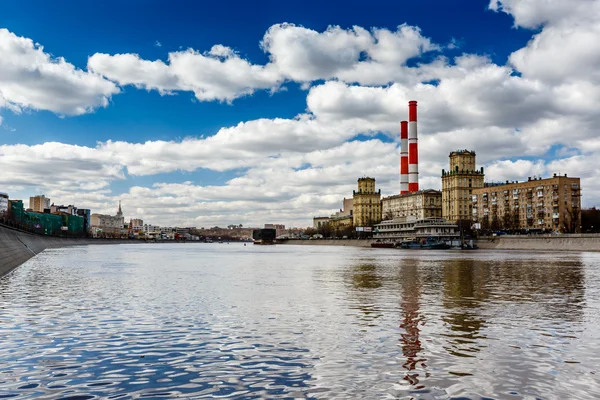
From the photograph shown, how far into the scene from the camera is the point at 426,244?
17675 cm

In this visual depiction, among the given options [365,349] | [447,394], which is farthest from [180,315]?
[447,394]

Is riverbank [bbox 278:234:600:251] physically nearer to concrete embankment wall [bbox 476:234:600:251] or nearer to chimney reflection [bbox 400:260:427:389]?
concrete embankment wall [bbox 476:234:600:251]

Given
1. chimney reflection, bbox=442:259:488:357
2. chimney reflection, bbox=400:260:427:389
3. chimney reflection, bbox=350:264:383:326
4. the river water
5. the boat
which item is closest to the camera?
the river water

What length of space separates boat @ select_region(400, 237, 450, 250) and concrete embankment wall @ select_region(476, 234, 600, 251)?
12313mm

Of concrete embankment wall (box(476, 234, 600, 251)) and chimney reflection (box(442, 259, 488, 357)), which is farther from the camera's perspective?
concrete embankment wall (box(476, 234, 600, 251))

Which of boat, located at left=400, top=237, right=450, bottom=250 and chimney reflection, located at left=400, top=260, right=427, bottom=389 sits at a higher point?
chimney reflection, located at left=400, top=260, right=427, bottom=389

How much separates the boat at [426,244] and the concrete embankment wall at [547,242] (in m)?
12.3

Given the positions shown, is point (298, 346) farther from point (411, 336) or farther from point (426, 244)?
point (426, 244)

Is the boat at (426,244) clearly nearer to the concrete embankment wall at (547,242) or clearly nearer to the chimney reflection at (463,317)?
the concrete embankment wall at (547,242)

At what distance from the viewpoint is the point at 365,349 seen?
15680 mm

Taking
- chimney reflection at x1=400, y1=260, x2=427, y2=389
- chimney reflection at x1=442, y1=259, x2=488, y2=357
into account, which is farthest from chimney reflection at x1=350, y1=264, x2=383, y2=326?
chimney reflection at x1=442, y1=259, x2=488, y2=357

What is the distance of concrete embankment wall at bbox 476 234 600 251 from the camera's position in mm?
127750

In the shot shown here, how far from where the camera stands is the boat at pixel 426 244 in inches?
6772

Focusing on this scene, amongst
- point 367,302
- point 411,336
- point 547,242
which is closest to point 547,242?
point 547,242
